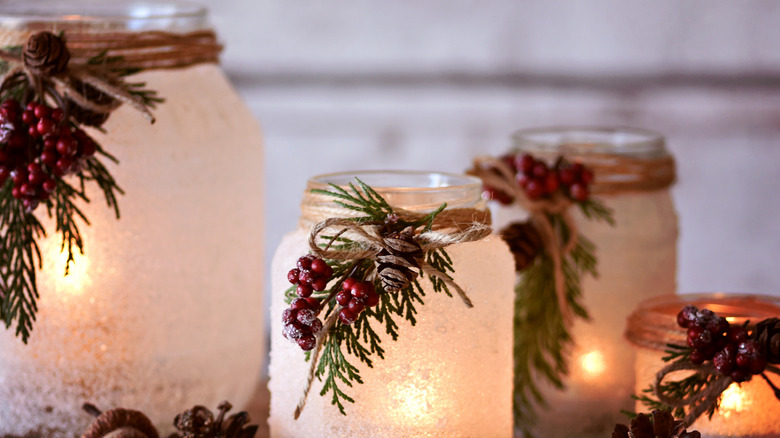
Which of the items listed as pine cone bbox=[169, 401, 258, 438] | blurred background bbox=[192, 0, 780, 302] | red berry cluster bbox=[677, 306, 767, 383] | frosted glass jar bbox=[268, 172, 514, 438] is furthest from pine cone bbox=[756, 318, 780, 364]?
blurred background bbox=[192, 0, 780, 302]

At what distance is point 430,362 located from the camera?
531mm

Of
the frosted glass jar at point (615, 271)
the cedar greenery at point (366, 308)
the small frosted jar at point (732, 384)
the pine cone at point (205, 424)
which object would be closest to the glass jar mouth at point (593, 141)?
the frosted glass jar at point (615, 271)

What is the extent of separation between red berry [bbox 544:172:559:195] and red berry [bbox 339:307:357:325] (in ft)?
0.81

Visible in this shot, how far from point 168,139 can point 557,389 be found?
0.39 metres

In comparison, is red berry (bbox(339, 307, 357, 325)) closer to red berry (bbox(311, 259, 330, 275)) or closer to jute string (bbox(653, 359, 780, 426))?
red berry (bbox(311, 259, 330, 275))

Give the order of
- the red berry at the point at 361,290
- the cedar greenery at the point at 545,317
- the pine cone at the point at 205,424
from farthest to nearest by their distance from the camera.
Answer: the cedar greenery at the point at 545,317 < the pine cone at the point at 205,424 < the red berry at the point at 361,290

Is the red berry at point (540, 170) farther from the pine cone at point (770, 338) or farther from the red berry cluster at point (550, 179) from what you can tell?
the pine cone at point (770, 338)

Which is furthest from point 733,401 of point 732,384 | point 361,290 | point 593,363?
point 361,290

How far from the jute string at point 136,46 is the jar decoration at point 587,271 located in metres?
0.26

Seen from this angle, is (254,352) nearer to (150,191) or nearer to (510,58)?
(150,191)

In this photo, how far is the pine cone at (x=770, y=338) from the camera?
1.69ft

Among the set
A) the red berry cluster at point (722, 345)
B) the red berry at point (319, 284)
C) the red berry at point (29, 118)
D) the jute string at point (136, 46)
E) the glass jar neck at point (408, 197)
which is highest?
the jute string at point (136, 46)

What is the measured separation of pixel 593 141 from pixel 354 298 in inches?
15.5

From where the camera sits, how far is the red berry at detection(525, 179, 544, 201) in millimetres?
667
